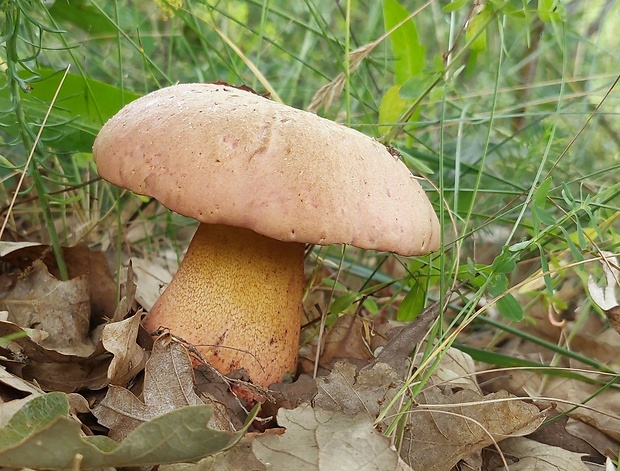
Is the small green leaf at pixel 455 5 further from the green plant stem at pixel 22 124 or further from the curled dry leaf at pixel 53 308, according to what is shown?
the curled dry leaf at pixel 53 308

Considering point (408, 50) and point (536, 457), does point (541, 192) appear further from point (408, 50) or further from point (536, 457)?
point (408, 50)

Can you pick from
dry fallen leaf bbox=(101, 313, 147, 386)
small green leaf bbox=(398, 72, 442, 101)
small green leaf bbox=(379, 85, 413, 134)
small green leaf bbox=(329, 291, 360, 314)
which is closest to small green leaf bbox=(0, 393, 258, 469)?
dry fallen leaf bbox=(101, 313, 147, 386)

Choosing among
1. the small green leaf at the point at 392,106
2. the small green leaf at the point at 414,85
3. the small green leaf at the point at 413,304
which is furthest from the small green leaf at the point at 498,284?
the small green leaf at the point at 392,106

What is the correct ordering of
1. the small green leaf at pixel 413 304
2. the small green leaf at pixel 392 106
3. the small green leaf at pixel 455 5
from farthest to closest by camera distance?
1. the small green leaf at pixel 392 106
2. the small green leaf at pixel 413 304
3. the small green leaf at pixel 455 5

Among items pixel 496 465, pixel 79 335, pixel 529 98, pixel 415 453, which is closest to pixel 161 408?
pixel 79 335

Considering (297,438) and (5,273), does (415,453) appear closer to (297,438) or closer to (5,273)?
(297,438)

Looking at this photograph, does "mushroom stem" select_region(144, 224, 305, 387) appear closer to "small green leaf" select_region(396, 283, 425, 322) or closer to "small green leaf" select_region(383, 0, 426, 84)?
"small green leaf" select_region(396, 283, 425, 322)
